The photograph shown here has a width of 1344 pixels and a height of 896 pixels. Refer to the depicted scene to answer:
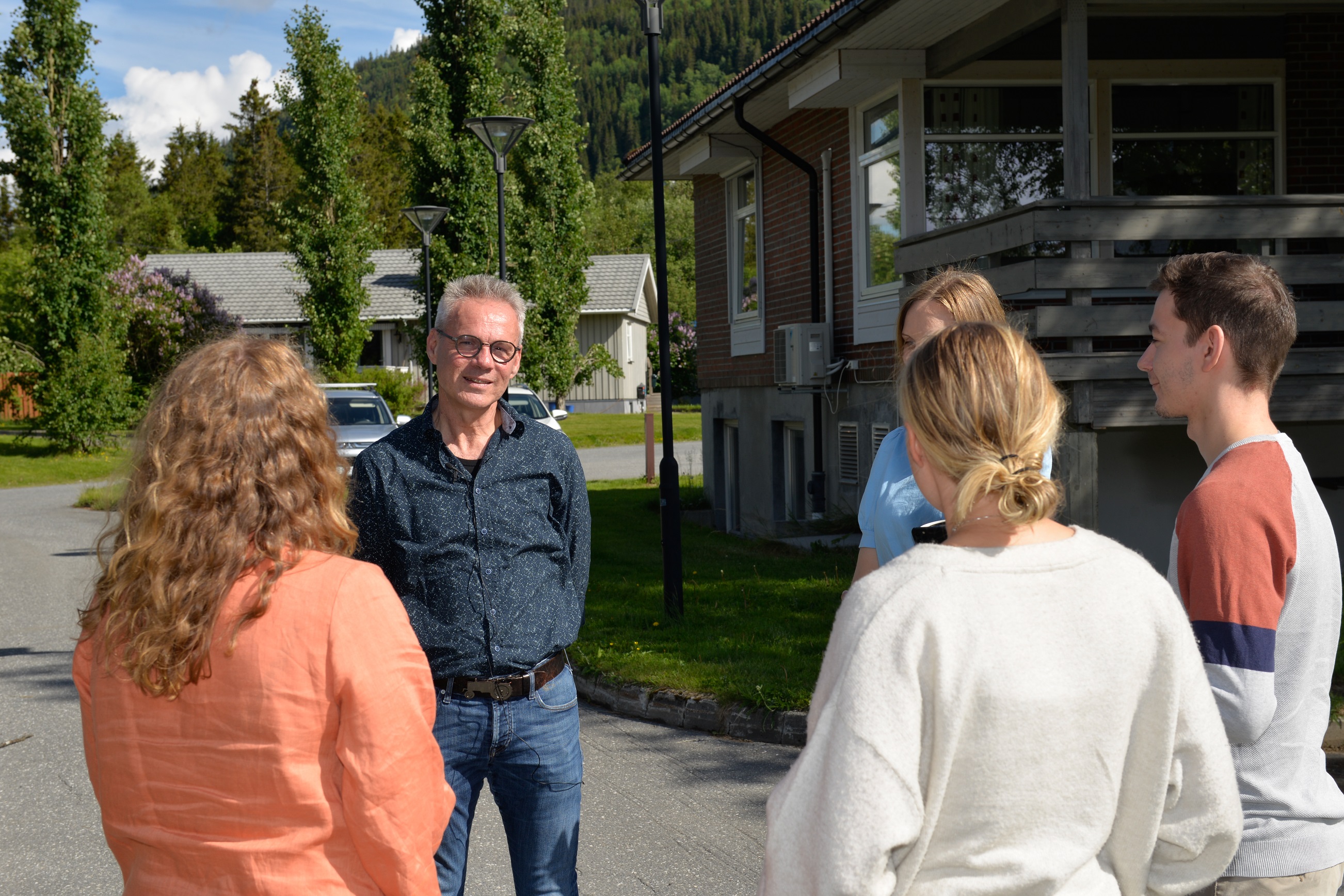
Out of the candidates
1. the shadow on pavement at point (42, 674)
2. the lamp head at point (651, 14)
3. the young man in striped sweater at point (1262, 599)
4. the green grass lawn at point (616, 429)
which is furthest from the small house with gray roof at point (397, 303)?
the young man in striped sweater at point (1262, 599)

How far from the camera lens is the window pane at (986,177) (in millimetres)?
10859

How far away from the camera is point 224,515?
1.90 metres

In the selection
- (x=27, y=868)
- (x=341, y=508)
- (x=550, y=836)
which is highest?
(x=341, y=508)

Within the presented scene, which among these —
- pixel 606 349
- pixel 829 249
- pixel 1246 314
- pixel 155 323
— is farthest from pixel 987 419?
pixel 606 349

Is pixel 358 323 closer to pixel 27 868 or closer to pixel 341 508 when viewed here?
pixel 27 868

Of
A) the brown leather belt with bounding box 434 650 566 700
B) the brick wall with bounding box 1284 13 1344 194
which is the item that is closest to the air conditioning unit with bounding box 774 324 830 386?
the brick wall with bounding box 1284 13 1344 194

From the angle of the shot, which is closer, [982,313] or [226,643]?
[226,643]

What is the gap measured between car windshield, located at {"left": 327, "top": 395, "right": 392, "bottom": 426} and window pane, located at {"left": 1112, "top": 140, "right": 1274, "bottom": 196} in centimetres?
1121

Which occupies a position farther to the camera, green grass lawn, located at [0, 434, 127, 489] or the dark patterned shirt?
green grass lawn, located at [0, 434, 127, 489]

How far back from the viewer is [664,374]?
28.9 ft

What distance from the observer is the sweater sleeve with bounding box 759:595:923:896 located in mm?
1495

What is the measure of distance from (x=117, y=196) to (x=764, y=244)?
61809mm

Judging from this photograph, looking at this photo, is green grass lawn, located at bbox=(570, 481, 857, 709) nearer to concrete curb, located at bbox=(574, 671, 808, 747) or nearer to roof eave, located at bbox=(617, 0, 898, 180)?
concrete curb, located at bbox=(574, 671, 808, 747)

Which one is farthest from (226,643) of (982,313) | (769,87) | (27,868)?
(769,87)
